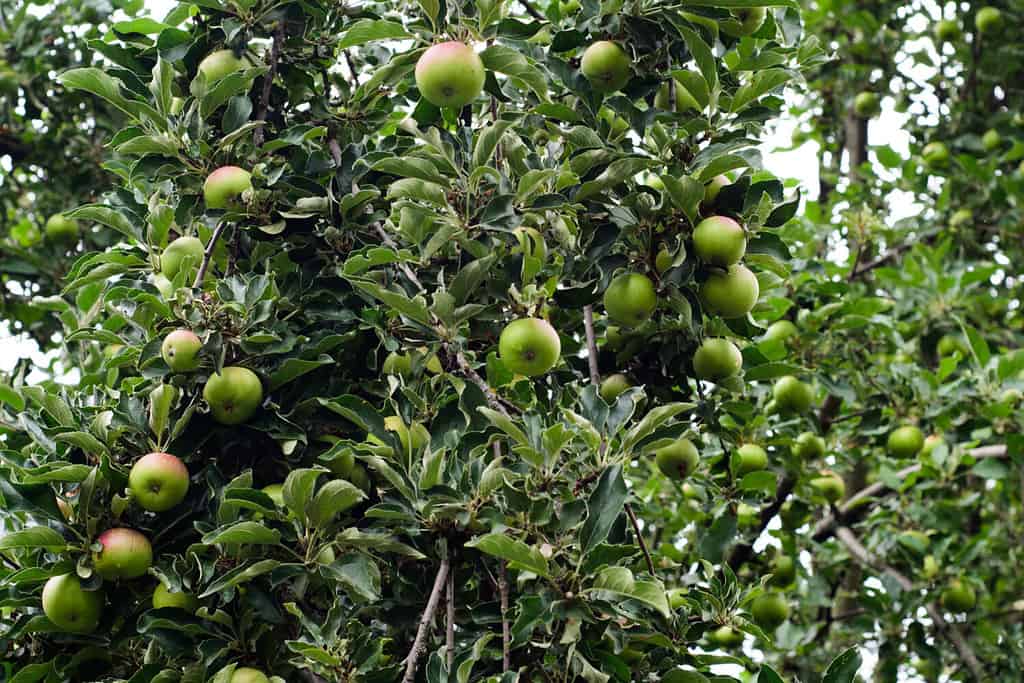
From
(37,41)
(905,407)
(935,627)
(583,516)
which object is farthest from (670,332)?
(37,41)

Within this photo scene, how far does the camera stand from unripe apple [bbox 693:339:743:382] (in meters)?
2.35

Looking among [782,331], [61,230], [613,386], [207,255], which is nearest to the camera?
[207,255]

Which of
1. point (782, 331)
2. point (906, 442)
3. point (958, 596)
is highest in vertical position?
point (782, 331)

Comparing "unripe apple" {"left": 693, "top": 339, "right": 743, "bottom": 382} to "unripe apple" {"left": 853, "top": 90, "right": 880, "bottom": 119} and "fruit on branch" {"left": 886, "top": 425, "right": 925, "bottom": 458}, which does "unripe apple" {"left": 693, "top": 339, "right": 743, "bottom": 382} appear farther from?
"unripe apple" {"left": 853, "top": 90, "right": 880, "bottom": 119}

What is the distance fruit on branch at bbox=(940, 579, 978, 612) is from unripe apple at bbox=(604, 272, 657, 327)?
2.31m

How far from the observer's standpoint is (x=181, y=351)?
2049 mm

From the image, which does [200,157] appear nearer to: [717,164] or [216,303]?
[216,303]

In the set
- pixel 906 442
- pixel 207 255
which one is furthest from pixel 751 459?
pixel 207 255

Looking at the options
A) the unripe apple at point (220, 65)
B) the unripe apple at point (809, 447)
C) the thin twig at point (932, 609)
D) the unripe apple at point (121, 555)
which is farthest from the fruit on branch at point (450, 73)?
the thin twig at point (932, 609)

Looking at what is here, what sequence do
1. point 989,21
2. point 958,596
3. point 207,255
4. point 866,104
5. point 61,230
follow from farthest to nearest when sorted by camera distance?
point 866,104
point 989,21
point 61,230
point 958,596
point 207,255

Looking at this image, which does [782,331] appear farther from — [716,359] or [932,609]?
[932,609]

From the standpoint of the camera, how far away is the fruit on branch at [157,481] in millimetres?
2002

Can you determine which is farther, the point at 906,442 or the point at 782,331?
the point at 906,442

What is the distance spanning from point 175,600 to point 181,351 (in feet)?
1.51
